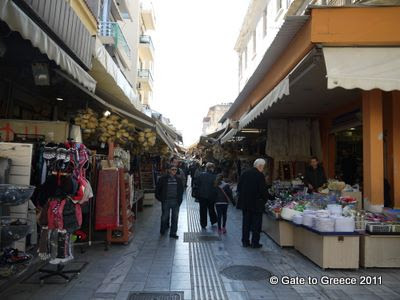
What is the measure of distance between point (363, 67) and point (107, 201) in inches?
205

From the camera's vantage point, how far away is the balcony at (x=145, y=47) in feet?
120

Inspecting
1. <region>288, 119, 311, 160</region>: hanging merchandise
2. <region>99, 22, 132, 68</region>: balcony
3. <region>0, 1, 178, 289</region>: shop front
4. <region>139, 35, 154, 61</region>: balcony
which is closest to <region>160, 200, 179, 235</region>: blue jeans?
→ <region>0, 1, 178, 289</region>: shop front

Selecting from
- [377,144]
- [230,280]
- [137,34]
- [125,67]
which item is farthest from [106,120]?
[137,34]

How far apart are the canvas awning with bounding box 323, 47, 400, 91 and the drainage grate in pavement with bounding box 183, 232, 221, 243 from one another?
4691 millimetres

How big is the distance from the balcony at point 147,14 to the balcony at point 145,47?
2.15 m

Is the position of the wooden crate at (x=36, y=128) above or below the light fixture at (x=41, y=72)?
below

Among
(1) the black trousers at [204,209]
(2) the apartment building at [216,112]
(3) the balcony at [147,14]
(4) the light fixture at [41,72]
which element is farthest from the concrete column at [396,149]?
(2) the apartment building at [216,112]

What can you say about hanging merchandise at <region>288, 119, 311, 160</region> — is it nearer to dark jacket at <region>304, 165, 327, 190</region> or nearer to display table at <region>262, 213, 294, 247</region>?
dark jacket at <region>304, 165, 327, 190</region>

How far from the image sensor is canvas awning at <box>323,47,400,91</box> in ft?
19.1

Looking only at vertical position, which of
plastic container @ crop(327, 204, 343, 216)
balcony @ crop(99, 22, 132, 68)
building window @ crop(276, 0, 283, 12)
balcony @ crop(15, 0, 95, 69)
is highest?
building window @ crop(276, 0, 283, 12)

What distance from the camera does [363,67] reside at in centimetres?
605

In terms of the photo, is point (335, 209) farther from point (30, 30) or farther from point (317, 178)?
point (30, 30)

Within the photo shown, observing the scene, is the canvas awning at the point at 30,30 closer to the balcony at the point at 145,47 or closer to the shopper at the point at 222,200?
the shopper at the point at 222,200

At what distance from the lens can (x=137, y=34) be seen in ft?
109
